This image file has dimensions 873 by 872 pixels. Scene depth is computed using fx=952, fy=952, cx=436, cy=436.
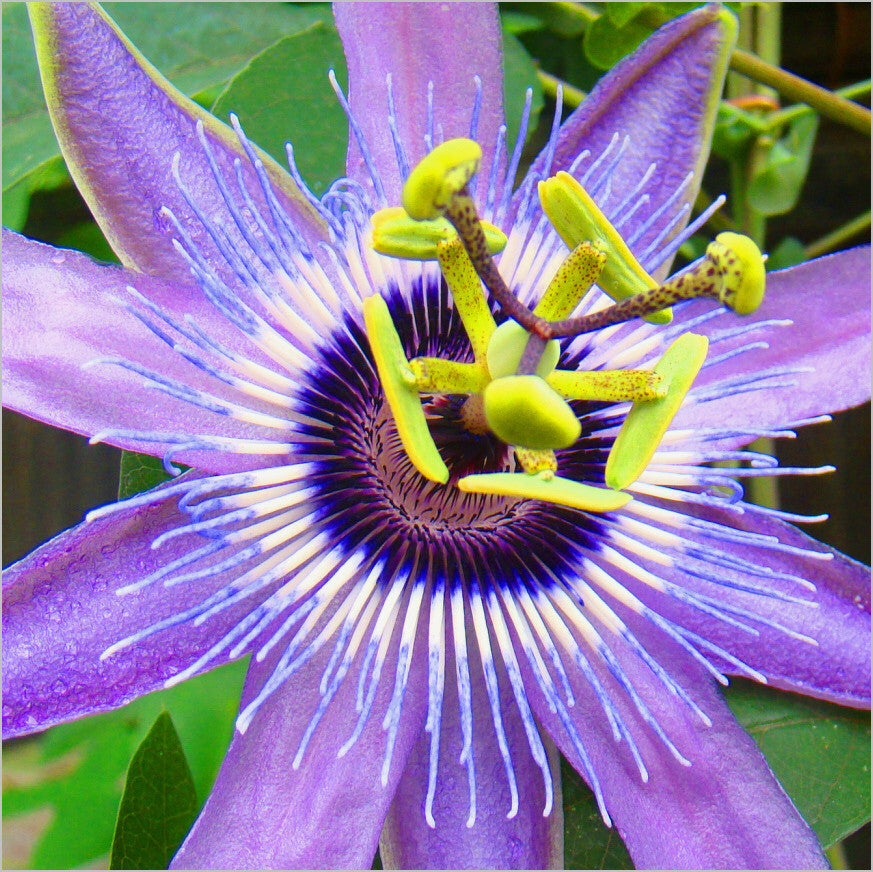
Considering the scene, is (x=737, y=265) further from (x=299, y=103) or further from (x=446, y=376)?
(x=299, y=103)

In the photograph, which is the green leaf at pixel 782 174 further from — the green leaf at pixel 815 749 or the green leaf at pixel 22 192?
the green leaf at pixel 22 192

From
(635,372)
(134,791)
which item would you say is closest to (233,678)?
(134,791)

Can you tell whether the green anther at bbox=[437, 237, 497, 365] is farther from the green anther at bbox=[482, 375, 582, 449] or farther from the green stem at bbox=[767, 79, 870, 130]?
the green stem at bbox=[767, 79, 870, 130]

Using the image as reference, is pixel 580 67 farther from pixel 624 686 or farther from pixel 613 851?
pixel 613 851

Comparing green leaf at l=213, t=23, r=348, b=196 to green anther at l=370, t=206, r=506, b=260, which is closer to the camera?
green anther at l=370, t=206, r=506, b=260

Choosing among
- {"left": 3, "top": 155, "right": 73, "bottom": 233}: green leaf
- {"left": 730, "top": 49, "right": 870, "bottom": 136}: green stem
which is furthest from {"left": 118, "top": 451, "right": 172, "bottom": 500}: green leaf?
{"left": 730, "top": 49, "right": 870, "bottom": 136}: green stem

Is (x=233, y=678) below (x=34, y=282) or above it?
below

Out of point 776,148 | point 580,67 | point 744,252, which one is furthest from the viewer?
point 580,67

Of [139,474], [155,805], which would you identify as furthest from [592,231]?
[155,805]
